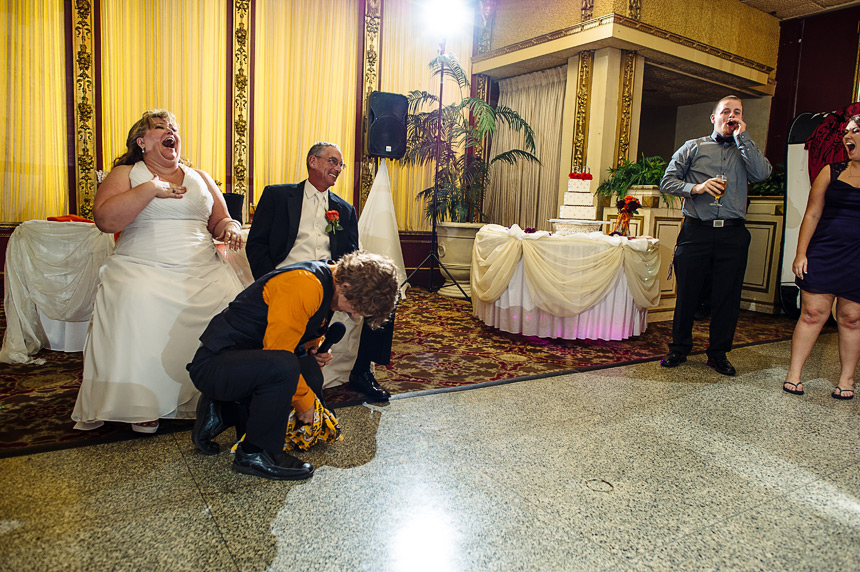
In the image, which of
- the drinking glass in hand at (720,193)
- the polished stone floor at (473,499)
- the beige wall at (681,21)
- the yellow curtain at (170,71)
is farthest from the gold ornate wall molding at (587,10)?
the polished stone floor at (473,499)

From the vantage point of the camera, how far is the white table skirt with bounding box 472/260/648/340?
4.43m

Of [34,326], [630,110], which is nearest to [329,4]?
[630,110]

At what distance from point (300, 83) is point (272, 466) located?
18.4 ft

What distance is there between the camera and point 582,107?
265 inches

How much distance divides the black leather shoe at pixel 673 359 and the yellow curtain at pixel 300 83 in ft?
14.8

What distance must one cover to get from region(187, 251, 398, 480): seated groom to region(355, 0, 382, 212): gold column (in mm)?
5304

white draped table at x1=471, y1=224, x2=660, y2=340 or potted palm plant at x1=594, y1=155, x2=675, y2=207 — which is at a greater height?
potted palm plant at x1=594, y1=155, x2=675, y2=207

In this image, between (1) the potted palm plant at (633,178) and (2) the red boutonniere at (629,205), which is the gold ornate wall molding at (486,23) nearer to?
(1) the potted palm plant at (633,178)

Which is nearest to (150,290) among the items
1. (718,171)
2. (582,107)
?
(718,171)

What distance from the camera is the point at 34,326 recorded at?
3479mm

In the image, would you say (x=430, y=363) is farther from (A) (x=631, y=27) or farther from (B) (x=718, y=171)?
(A) (x=631, y=27)

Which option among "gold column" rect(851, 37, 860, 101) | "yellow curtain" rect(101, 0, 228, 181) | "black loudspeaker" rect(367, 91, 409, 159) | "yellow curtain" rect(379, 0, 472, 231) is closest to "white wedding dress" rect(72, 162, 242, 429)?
"yellow curtain" rect(101, 0, 228, 181)

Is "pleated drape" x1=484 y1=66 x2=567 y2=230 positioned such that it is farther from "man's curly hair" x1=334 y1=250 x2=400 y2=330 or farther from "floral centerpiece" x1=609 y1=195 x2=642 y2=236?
"man's curly hair" x1=334 y1=250 x2=400 y2=330

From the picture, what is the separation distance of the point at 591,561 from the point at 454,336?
116 inches
